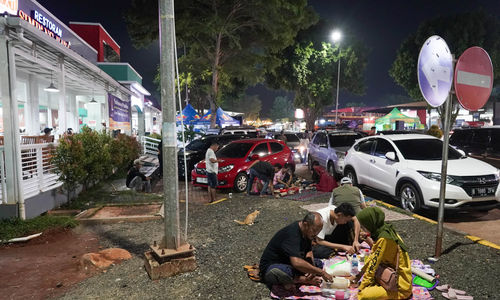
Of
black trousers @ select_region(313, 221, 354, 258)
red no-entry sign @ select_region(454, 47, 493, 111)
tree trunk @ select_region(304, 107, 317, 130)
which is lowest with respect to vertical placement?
black trousers @ select_region(313, 221, 354, 258)

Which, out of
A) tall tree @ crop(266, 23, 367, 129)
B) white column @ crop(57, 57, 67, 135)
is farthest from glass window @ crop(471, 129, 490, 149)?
tall tree @ crop(266, 23, 367, 129)

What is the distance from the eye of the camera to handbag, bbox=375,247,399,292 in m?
3.37

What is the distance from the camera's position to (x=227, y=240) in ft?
18.3

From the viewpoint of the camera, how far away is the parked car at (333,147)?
36.3 ft

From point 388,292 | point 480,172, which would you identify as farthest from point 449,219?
point 388,292

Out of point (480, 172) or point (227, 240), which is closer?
point (227, 240)

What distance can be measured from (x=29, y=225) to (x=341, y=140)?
31.2 ft

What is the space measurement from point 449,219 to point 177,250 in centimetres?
554

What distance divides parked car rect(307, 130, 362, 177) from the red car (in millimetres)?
1376

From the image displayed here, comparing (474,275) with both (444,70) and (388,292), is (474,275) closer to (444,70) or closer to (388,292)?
(388,292)

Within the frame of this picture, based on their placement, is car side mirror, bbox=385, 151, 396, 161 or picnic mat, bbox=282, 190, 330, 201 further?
picnic mat, bbox=282, 190, 330, 201

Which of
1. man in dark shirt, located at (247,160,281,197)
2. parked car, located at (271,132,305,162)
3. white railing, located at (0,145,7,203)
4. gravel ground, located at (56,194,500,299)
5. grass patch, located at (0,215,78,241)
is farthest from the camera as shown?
parked car, located at (271,132,305,162)

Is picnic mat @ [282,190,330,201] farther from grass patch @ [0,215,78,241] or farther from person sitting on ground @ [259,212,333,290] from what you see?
grass patch @ [0,215,78,241]

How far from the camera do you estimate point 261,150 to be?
10766mm
